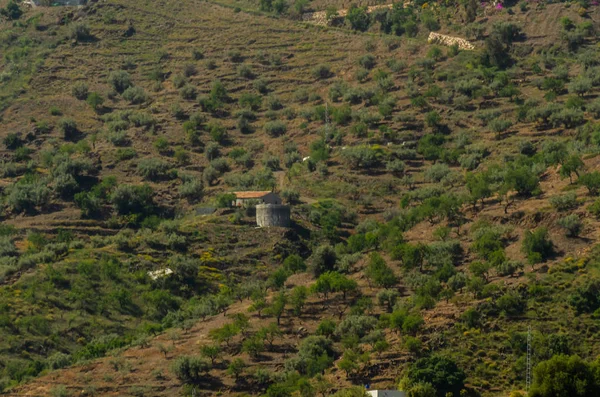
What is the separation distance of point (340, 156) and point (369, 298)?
27059mm

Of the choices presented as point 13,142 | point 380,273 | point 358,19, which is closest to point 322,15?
point 358,19

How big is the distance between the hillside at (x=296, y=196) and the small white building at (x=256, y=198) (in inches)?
30.8

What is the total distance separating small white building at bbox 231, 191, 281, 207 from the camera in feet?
336

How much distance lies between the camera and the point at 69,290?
91.6m

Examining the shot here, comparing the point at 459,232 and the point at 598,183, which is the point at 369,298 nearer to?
the point at 459,232

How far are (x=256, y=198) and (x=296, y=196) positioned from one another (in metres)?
3.82

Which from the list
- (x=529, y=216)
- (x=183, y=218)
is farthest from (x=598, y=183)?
(x=183, y=218)

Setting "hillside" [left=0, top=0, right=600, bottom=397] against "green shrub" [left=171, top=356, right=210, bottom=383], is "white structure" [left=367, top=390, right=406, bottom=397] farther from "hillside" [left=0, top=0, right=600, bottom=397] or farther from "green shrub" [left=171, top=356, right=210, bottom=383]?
"green shrub" [left=171, top=356, right=210, bottom=383]

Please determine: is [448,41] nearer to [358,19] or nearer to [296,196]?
[358,19]

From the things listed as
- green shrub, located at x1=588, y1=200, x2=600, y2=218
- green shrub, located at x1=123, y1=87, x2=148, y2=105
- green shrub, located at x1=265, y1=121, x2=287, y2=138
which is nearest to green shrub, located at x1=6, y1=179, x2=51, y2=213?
green shrub, located at x1=265, y1=121, x2=287, y2=138

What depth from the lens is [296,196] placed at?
10525 centimetres

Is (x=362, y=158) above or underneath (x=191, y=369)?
above

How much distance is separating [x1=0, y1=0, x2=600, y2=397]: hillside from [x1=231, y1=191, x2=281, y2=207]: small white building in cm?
78

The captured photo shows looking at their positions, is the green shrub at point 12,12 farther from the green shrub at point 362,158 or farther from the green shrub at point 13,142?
the green shrub at point 362,158
